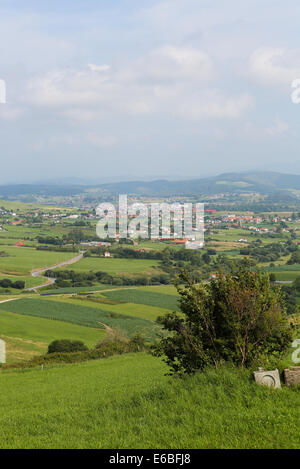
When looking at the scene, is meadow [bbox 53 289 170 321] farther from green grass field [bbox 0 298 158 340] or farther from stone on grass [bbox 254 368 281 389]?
stone on grass [bbox 254 368 281 389]

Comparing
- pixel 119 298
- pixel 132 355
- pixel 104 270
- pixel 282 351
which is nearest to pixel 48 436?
pixel 282 351

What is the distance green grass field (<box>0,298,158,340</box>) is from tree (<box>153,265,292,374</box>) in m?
29.8

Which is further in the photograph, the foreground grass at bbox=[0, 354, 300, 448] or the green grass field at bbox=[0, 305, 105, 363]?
the green grass field at bbox=[0, 305, 105, 363]

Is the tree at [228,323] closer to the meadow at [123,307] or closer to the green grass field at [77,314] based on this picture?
the green grass field at [77,314]

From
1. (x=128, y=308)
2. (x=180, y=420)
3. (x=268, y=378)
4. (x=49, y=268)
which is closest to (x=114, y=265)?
(x=49, y=268)

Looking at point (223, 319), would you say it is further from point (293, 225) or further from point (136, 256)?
point (293, 225)

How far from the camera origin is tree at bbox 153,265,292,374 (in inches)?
392

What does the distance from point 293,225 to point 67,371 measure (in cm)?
14859

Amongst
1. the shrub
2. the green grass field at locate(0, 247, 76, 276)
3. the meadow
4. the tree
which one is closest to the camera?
the tree

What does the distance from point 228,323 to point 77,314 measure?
137ft

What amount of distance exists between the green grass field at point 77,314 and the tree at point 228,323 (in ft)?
97.7

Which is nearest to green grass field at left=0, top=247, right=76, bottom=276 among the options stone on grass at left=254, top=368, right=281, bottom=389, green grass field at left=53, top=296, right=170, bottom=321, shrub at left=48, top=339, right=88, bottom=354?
green grass field at left=53, top=296, right=170, bottom=321

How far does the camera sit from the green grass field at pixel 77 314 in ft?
148

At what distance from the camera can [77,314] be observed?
163 ft
